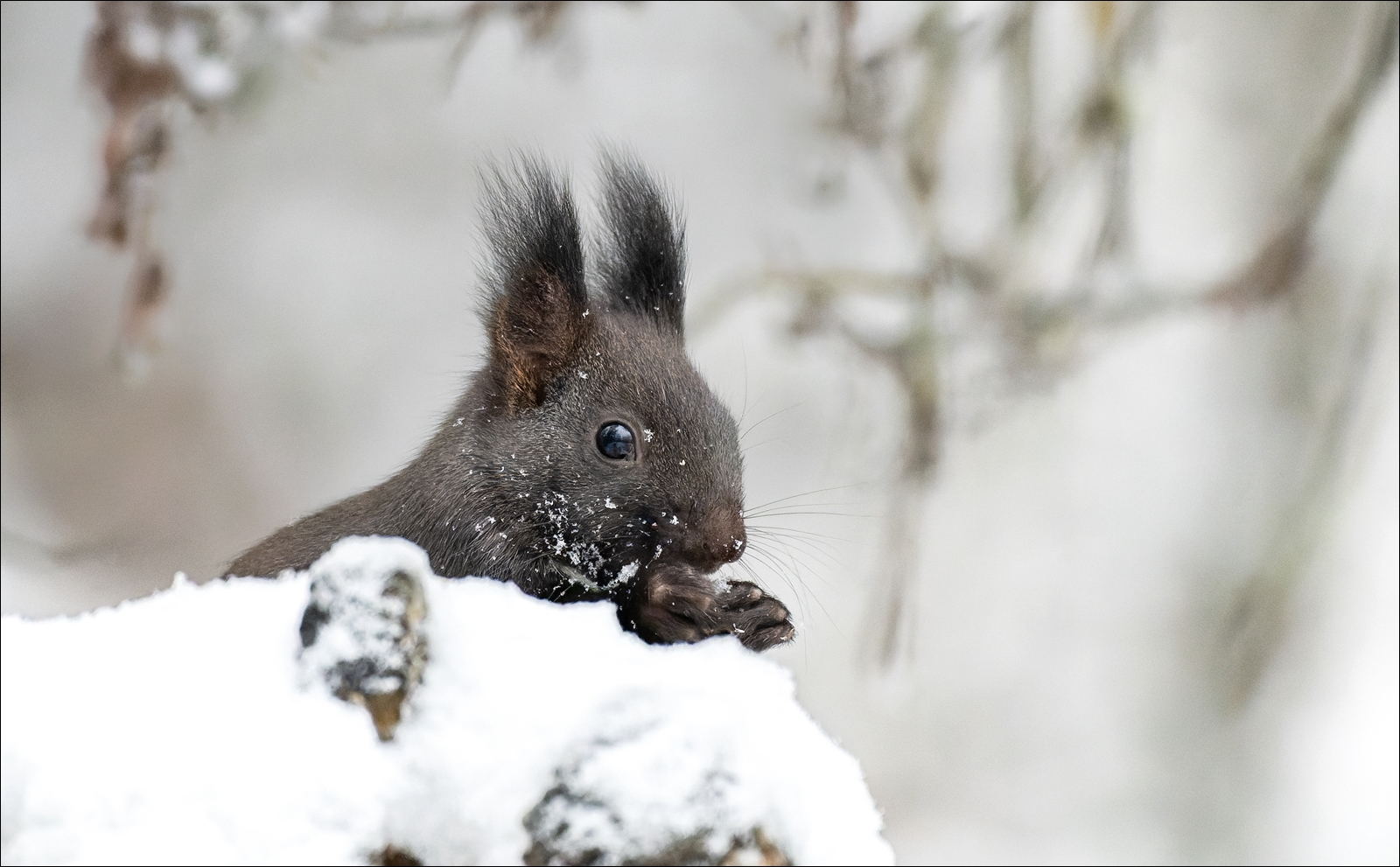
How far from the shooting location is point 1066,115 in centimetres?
358

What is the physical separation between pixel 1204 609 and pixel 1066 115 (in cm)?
201

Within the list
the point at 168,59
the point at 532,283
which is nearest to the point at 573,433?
the point at 532,283

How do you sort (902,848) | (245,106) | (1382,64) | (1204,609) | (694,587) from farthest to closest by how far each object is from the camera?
1. (1204,609)
2. (902,848)
3. (245,106)
4. (1382,64)
5. (694,587)

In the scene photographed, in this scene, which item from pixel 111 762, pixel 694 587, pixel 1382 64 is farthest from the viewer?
A: pixel 1382 64

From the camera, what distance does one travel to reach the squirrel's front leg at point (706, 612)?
159 cm

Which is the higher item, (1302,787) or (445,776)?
(1302,787)

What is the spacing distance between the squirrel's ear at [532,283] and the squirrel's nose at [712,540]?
1.15 ft

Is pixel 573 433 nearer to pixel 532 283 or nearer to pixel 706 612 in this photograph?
pixel 532 283

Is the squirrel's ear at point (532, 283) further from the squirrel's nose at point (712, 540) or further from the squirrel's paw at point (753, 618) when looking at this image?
the squirrel's paw at point (753, 618)

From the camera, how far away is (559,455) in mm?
1971

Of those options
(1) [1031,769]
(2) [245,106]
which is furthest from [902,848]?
(2) [245,106]

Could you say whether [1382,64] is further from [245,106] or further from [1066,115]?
[245,106]

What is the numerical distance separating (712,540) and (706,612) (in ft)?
1.19

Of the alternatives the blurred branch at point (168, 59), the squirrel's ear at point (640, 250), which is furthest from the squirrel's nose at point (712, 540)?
the blurred branch at point (168, 59)
